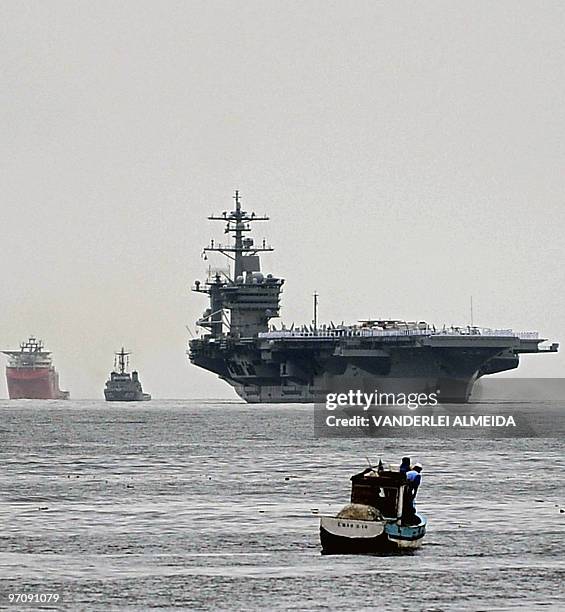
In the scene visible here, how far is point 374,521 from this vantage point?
128 feet

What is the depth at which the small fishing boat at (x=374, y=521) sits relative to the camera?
39.1 m

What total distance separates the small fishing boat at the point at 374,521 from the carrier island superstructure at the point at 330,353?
4587 inches

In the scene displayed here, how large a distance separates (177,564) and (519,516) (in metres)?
14.8

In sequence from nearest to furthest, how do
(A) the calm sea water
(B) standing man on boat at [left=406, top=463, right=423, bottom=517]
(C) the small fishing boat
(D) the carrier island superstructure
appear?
(A) the calm sea water < (C) the small fishing boat < (B) standing man on boat at [left=406, top=463, right=423, bottom=517] < (D) the carrier island superstructure

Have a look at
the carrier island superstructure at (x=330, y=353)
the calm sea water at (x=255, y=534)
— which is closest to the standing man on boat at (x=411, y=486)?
the calm sea water at (x=255, y=534)

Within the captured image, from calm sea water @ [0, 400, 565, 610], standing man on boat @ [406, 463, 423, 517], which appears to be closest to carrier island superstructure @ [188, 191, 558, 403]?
calm sea water @ [0, 400, 565, 610]

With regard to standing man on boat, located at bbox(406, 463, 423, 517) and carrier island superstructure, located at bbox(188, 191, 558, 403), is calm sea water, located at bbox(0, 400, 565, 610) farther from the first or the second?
carrier island superstructure, located at bbox(188, 191, 558, 403)

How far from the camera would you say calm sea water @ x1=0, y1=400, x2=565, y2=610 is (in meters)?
33.4

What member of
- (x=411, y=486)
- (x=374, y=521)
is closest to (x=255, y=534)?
(x=374, y=521)

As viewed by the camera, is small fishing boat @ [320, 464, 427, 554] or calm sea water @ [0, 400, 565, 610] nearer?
calm sea water @ [0, 400, 565, 610]

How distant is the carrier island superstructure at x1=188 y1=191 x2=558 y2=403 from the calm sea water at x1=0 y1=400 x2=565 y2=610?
74298mm

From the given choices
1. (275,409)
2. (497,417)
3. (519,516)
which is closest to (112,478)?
(519,516)

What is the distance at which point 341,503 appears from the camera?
2066 inches

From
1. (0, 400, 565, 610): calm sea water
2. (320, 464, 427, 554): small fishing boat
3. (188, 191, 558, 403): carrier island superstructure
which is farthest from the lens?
(188, 191, 558, 403): carrier island superstructure
